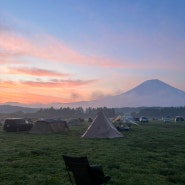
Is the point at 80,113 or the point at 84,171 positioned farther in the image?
the point at 80,113

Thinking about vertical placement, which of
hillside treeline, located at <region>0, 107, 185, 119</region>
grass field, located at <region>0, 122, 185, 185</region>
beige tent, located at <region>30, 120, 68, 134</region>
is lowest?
grass field, located at <region>0, 122, 185, 185</region>

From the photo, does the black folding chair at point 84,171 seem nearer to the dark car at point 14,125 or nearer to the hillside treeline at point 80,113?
the dark car at point 14,125

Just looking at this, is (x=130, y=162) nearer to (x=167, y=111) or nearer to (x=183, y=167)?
(x=183, y=167)

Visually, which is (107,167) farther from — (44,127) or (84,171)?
(44,127)

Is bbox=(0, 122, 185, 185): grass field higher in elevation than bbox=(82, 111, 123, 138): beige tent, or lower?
lower

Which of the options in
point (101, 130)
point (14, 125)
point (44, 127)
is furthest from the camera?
point (14, 125)

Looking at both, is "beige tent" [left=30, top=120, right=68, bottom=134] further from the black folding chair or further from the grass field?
the black folding chair

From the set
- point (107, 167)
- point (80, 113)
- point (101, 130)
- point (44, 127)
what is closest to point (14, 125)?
point (44, 127)

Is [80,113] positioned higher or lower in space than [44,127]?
higher

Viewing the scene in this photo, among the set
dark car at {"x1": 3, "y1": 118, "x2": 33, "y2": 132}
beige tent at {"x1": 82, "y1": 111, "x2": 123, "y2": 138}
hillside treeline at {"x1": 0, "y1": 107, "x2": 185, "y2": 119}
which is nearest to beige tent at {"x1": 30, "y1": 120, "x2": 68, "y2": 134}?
dark car at {"x1": 3, "y1": 118, "x2": 33, "y2": 132}

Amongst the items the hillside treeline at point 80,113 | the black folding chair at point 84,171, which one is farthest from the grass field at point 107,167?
the hillside treeline at point 80,113

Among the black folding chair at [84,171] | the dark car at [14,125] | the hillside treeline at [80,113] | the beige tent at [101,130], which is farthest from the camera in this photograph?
the hillside treeline at [80,113]

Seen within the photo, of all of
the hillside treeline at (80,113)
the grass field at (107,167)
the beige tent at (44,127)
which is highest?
the hillside treeline at (80,113)

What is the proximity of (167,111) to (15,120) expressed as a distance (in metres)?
132
